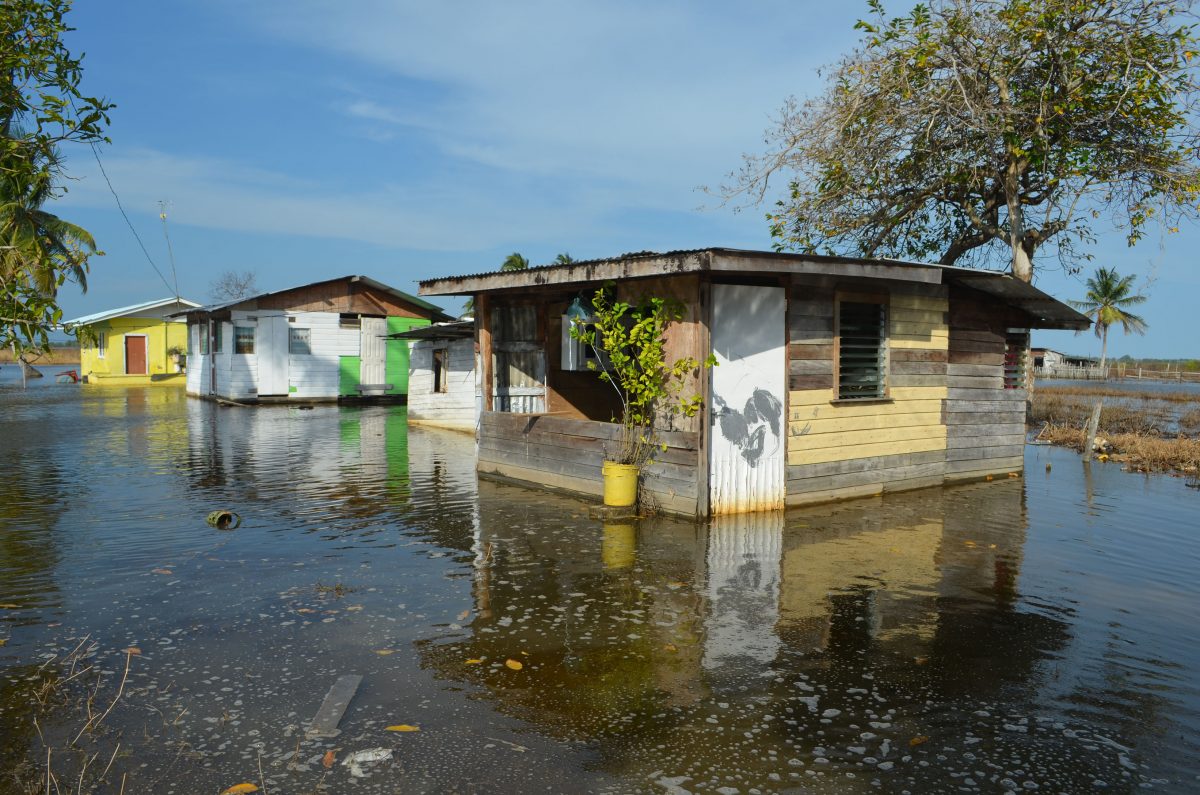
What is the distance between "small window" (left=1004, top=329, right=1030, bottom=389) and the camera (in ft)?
45.3

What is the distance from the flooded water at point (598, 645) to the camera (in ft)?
12.8

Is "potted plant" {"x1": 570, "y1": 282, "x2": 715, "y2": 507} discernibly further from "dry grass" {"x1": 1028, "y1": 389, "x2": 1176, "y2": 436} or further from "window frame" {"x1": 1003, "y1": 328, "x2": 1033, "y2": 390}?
"dry grass" {"x1": 1028, "y1": 389, "x2": 1176, "y2": 436}

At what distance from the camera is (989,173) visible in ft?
60.3

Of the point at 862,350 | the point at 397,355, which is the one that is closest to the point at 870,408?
the point at 862,350

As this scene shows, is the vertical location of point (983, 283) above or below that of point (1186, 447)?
above

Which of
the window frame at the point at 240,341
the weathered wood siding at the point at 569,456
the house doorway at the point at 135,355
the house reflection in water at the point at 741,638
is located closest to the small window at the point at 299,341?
the window frame at the point at 240,341

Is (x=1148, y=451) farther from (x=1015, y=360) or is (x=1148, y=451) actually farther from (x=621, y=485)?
(x=621, y=485)

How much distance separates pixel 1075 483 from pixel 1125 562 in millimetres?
5639

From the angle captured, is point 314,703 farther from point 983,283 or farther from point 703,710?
point 983,283

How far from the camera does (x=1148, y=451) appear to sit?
50.8 ft

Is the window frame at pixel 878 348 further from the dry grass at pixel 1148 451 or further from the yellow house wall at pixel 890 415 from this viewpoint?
the dry grass at pixel 1148 451

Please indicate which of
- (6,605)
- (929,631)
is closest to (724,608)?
(929,631)

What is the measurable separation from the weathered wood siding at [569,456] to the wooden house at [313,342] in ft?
53.4

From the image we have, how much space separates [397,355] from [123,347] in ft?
66.3
